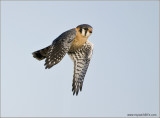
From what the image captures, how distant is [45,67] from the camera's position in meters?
11.5

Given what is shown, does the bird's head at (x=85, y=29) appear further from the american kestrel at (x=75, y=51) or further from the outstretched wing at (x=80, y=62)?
the outstretched wing at (x=80, y=62)

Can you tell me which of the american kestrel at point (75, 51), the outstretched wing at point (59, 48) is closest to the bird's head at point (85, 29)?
the american kestrel at point (75, 51)

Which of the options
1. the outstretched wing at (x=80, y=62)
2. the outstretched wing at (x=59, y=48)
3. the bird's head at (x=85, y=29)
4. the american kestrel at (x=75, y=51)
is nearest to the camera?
the outstretched wing at (x=59, y=48)

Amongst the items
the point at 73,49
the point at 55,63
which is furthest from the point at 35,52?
the point at 55,63

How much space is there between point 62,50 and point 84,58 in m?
2.18

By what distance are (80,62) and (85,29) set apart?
1.33 m

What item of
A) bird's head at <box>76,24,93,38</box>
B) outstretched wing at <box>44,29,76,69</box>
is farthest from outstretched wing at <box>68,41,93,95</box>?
outstretched wing at <box>44,29,76,69</box>

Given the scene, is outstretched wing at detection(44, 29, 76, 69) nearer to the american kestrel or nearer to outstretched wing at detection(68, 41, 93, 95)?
the american kestrel

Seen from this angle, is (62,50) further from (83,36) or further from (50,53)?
(83,36)

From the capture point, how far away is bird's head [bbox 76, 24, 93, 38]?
1325 centimetres

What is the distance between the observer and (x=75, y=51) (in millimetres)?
13984

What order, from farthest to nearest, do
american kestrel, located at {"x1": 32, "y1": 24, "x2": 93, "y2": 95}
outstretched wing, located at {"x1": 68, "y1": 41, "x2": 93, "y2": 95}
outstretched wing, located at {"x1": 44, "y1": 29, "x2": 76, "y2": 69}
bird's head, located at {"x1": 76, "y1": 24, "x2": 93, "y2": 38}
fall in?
1. outstretched wing, located at {"x1": 68, "y1": 41, "x2": 93, "y2": 95}
2. bird's head, located at {"x1": 76, "y1": 24, "x2": 93, "y2": 38}
3. american kestrel, located at {"x1": 32, "y1": 24, "x2": 93, "y2": 95}
4. outstretched wing, located at {"x1": 44, "y1": 29, "x2": 76, "y2": 69}

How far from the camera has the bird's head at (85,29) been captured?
13250 millimetres

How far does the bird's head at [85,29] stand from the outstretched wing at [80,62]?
81cm
